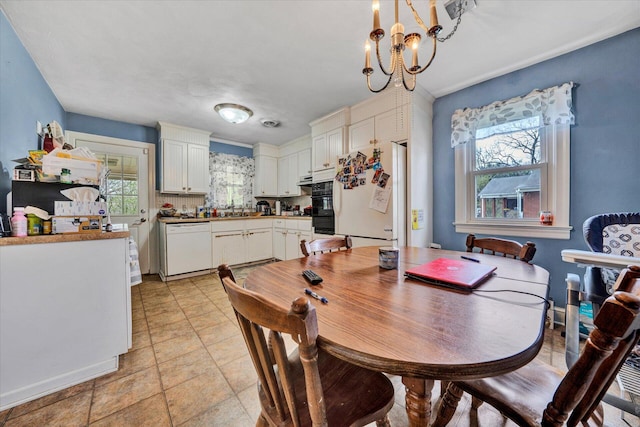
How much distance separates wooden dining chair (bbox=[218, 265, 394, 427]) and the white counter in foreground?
1.34 metres

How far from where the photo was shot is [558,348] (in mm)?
1729

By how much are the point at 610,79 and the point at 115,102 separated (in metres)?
4.93

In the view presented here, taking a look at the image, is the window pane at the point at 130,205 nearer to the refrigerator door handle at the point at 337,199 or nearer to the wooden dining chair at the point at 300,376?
the refrigerator door handle at the point at 337,199

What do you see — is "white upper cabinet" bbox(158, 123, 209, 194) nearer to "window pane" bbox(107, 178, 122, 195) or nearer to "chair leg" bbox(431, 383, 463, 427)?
"window pane" bbox(107, 178, 122, 195)

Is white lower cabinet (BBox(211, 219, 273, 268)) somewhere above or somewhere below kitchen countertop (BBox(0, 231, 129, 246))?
below

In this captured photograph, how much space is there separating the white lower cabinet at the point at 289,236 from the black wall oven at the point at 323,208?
0.32 metres


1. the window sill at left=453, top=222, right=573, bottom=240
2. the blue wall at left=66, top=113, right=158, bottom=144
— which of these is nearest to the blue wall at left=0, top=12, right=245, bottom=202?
the blue wall at left=66, top=113, right=158, bottom=144

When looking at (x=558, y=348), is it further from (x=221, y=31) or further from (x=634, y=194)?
(x=221, y=31)

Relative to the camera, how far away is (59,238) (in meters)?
1.40

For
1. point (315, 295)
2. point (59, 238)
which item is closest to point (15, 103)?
point (59, 238)

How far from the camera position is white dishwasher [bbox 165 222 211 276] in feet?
11.2

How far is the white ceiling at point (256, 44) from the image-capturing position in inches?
64.6

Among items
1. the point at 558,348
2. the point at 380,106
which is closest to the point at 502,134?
the point at 380,106

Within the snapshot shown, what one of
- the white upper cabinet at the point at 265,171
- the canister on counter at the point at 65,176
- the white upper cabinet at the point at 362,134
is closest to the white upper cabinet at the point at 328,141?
the white upper cabinet at the point at 362,134
